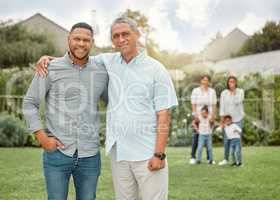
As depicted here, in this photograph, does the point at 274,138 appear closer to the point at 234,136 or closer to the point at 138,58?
the point at 234,136

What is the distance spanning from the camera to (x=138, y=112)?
121 inches

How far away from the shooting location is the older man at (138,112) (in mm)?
3057

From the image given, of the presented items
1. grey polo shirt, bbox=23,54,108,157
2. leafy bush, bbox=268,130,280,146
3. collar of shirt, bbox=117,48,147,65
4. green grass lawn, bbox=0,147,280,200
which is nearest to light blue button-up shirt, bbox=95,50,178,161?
collar of shirt, bbox=117,48,147,65

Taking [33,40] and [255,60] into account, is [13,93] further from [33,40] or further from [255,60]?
[255,60]

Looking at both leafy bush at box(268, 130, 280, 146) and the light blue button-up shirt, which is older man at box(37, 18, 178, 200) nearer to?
the light blue button-up shirt

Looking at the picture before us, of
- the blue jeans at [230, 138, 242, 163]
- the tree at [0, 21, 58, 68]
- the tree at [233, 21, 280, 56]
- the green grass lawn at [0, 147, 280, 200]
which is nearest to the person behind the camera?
the green grass lawn at [0, 147, 280, 200]

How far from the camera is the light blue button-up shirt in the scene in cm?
305

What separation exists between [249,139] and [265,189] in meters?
6.98

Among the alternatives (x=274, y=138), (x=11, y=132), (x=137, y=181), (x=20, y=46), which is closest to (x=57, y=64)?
(x=137, y=181)

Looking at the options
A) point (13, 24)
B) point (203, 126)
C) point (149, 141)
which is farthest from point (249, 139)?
point (13, 24)

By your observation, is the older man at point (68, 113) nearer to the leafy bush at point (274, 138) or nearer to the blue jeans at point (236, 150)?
the blue jeans at point (236, 150)

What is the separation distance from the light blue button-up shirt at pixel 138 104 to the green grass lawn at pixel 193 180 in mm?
2251

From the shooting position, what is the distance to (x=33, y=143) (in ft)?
38.2

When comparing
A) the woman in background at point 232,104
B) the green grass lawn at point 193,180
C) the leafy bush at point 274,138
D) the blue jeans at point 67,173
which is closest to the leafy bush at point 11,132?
the green grass lawn at point 193,180
